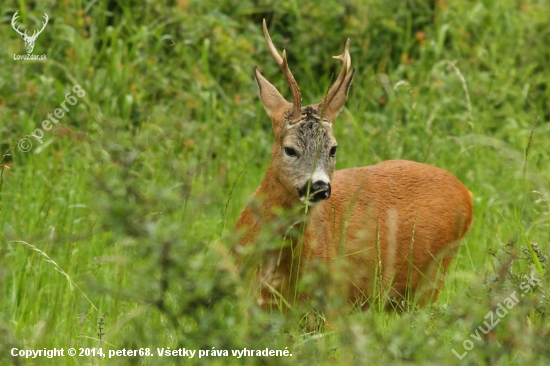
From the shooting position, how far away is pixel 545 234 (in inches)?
Answer: 194

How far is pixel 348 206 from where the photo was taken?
15.6ft

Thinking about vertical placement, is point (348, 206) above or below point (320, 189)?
below

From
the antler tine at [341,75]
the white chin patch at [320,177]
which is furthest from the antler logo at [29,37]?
the white chin patch at [320,177]

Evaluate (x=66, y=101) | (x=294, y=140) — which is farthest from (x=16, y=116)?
(x=294, y=140)

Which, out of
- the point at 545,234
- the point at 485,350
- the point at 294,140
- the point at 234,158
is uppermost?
the point at 485,350

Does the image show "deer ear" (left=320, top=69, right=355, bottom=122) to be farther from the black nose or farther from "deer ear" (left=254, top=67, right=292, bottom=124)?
the black nose

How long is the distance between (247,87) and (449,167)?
155cm

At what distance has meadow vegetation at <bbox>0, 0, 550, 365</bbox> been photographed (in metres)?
2.53

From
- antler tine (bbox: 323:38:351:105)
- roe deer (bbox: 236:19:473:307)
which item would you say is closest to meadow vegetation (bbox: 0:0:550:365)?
roe deer (bbox: 236:19:473:307)

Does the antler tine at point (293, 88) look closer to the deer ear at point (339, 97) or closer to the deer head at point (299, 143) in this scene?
the deer head at point (299, 143)

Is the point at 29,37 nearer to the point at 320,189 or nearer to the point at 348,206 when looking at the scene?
the point at 348,206

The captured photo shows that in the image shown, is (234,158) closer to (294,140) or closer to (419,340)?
(294,140)

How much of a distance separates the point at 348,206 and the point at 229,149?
1894mm

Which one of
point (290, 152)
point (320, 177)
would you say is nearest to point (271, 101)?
point (290, 152)
